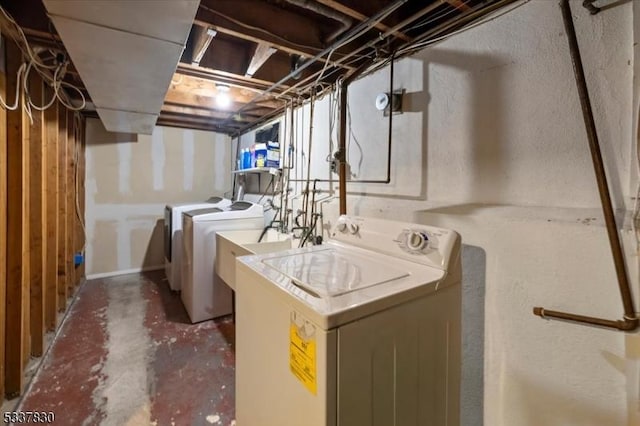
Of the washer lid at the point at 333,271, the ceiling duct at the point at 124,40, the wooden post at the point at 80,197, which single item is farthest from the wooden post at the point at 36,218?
the washer lid at the point at 333,271

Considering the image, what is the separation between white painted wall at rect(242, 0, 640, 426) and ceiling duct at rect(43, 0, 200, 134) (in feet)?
4.10

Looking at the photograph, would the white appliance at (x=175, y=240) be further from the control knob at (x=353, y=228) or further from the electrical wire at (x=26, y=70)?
the control knob at (x=353, y=228)

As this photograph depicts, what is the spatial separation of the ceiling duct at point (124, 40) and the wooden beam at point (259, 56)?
19.5 inches

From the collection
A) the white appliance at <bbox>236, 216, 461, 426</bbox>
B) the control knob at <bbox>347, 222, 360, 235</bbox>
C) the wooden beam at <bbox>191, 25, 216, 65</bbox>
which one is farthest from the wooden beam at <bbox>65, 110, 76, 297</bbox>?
the control knob at <bbox>347, 222, 360, 235</bbox>

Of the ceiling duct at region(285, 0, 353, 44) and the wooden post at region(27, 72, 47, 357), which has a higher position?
the ceiling duct at region(285, 0, 353, 44)

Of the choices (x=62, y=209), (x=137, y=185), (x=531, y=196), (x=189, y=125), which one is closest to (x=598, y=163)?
(x=531, y=196)

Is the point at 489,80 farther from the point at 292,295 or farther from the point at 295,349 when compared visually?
the point at 295,349

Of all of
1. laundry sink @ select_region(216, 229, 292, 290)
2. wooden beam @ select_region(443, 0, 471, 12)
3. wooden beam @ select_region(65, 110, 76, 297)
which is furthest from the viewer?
wooden beam @ select_region(65, 110, 76, 297)

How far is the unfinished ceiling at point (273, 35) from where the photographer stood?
1297 millimetres

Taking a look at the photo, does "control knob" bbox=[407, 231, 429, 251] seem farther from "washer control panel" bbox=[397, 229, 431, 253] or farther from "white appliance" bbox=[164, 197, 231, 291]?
"white appliance" bbox=[164, 197, 231, 291]

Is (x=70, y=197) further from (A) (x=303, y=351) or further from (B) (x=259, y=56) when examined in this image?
(A) (x=303, y=351)

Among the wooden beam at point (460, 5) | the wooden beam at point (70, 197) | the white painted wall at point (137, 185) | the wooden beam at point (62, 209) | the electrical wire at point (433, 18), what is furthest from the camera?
the white painted wall at point (137, 185)

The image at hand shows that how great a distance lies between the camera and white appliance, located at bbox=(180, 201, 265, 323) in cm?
266

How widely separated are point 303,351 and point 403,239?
65 cm
